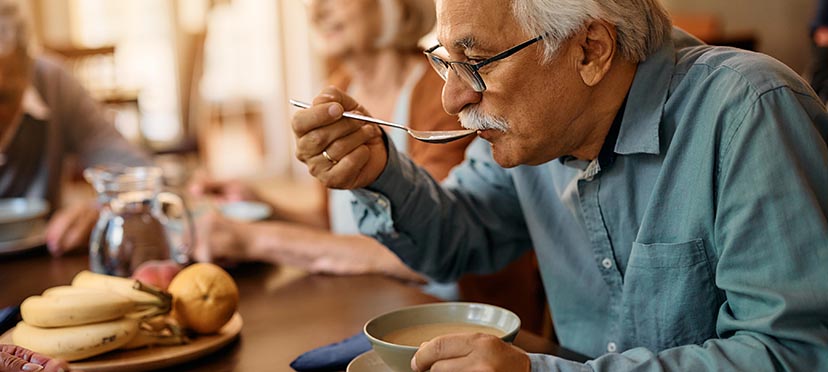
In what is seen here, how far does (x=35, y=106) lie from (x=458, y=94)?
5.72 ft

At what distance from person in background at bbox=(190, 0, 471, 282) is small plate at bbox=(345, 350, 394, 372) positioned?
653 millimetres

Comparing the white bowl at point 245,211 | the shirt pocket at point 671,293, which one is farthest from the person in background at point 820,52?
the shirt pocket at point 671,293

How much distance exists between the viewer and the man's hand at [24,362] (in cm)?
97

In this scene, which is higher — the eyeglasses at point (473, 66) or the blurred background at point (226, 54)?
the eyeglasses at point (473, 66)

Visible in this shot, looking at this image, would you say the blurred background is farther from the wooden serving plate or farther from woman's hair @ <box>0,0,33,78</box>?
the wooden serving plate

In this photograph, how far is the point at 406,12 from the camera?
7.08 feet

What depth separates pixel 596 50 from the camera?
1157mm

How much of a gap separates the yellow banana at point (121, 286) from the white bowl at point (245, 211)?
0.64m

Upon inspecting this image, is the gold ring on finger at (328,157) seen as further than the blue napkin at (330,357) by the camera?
Yes

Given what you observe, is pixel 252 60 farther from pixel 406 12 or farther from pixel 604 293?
pixel 604 293

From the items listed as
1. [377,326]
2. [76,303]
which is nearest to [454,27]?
[377,326]

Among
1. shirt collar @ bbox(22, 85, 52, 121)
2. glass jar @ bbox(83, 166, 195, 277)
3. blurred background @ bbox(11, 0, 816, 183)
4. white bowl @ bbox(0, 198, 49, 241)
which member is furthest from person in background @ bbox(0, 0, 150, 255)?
blurred background @ bbox(11, 0, 816, 183)

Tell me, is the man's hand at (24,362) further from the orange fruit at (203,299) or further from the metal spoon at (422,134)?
the metal spoon at (422,134)

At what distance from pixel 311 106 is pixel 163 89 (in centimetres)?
561
